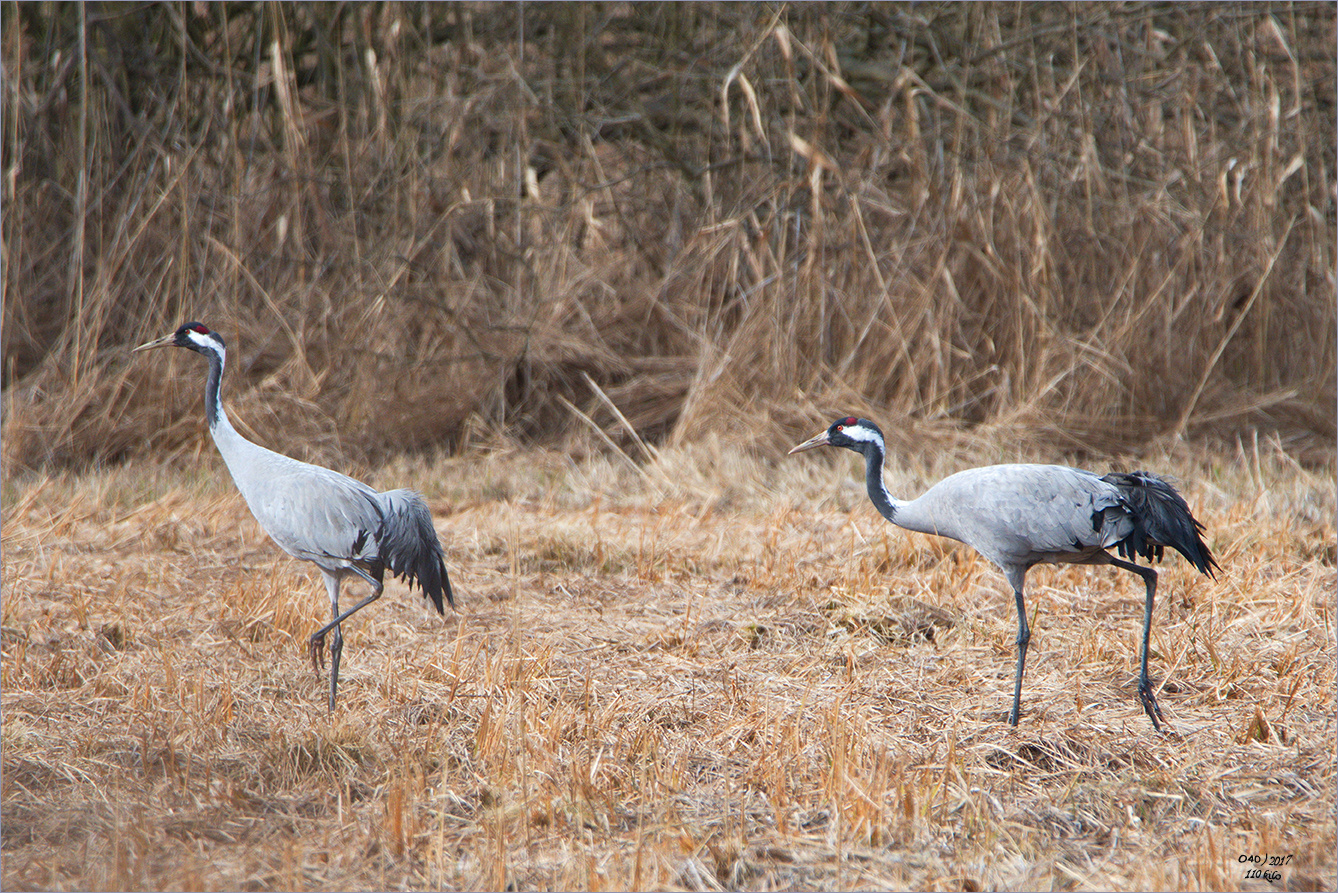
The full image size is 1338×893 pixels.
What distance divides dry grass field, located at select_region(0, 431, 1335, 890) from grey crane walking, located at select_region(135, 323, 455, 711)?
270 millimetres

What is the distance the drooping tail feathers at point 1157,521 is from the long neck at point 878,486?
0.68 metres

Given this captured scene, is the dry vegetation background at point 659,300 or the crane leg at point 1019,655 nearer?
the crane leg at point 1019,655

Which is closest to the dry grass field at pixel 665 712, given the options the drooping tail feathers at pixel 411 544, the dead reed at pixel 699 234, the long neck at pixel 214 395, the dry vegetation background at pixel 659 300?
the dry vegetation background at pixel 659 300

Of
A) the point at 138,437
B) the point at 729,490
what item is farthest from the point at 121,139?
the point at 729,490

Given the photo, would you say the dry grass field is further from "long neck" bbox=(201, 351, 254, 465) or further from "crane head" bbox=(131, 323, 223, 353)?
"crane head" bbox=(131, 323, 223, 353)

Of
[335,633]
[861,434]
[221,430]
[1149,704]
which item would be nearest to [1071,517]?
[1149,704]

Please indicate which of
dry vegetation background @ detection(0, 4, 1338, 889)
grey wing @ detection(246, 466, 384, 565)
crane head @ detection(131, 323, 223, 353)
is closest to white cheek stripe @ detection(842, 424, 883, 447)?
dry vegetation background @ detection(0, 4, 1338, 889)

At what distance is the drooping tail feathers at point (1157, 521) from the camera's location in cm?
343

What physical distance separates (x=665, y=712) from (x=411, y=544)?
0.98 meters

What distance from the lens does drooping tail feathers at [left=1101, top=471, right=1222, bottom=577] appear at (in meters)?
3.43

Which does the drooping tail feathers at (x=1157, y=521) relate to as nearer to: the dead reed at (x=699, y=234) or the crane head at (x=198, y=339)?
the crane head at (x=198, y=339)

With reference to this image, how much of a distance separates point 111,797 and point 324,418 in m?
4.26

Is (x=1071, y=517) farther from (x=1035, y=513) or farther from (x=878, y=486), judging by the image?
(x=878, y=486)

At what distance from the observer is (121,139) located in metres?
7.17
